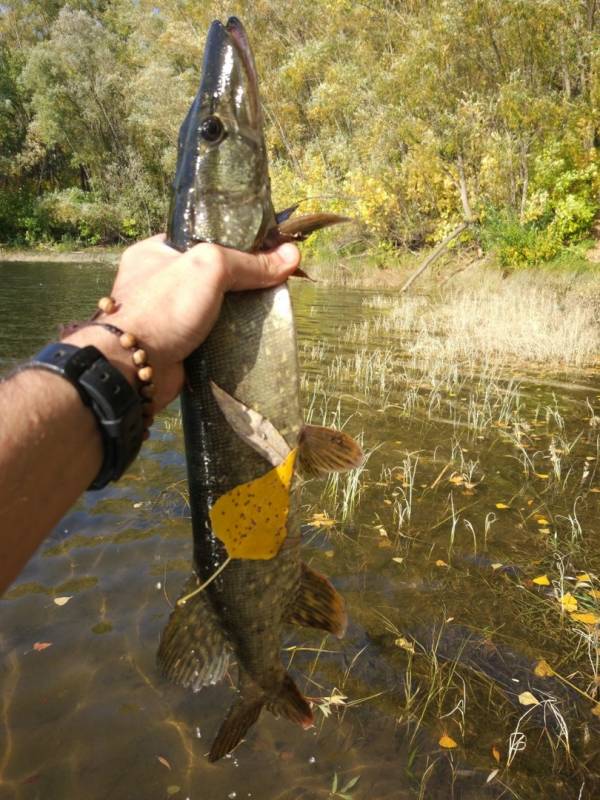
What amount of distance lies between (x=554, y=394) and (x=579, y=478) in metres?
3.15

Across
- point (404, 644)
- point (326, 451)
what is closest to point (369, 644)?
point (404, 644)

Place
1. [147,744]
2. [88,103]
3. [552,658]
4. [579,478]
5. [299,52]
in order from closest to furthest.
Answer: [147,744], [552,658], [579,478], [299,52], [88,103]

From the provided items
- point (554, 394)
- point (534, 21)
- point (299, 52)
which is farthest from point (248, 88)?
point (299, 52)

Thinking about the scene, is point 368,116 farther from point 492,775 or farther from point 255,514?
point 492,775

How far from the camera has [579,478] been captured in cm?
566

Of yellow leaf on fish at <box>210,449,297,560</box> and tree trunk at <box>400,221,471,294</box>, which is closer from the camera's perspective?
yellow leaf on fish at <box>210,449,297,560</box>

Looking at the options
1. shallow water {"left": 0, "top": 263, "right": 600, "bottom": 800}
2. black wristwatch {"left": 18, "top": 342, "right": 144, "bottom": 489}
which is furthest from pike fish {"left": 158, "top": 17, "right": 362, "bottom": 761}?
shallow water {"left": 0, "top": 263, "right": 600, "bottom": 800}

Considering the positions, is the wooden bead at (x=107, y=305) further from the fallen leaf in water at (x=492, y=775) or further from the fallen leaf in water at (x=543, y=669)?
the fallen leaf in water at (x=543, y=669)

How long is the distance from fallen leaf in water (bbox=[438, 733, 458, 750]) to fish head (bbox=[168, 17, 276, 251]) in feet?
8.46

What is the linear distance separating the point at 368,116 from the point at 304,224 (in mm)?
23375

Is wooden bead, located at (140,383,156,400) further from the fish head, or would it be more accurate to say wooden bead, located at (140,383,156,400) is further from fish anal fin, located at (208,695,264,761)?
fish anal fin, located at (208,695,264,761)

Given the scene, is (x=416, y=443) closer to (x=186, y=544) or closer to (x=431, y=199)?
(x=186, y=544)

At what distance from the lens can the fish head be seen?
213cm

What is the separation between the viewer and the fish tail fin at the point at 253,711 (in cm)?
220
